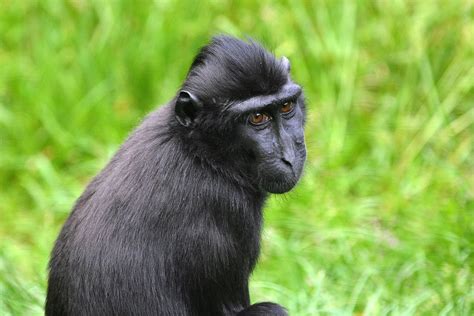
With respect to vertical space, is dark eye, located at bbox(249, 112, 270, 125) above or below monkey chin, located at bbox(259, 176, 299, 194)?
above

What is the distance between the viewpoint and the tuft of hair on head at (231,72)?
4.49 metres

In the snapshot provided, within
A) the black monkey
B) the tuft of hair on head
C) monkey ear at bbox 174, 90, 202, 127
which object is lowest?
the black monkey

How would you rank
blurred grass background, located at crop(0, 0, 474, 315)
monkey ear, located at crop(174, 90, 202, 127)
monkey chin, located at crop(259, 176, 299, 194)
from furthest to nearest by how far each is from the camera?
blurred grass background, located at crop(0, 0, 474, 315) < monkey chin, located at crop(259, 176, 299, 194) < monkey ear, located at crop(174, 90, 202, 127)

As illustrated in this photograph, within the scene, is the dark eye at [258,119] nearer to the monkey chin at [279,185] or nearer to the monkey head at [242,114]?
the monkey head at [242,114]

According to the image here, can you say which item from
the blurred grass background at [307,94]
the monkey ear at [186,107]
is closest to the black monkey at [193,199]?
the monkey ear at [186,107]

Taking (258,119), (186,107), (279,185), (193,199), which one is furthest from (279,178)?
(186,107)

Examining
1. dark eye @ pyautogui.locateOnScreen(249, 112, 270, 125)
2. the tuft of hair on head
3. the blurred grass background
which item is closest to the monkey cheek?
dark eye @ pyautogui.locateOnScreen(249, 112, 270, 125)

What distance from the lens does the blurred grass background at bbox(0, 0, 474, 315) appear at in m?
6.93

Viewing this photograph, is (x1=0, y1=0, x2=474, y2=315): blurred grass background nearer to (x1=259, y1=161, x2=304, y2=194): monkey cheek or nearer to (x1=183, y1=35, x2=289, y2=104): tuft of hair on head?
(x1=259, y1=161, x2=304, y2=194): monkey cheek

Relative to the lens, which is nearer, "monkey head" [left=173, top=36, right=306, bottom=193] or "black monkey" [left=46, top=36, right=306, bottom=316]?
"black monkey" [left=46, top=36, right=306, bottom=316]

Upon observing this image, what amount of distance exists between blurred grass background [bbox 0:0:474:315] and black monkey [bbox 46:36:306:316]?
183cm

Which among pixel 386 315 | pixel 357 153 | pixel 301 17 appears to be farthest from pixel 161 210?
pixel 301 17

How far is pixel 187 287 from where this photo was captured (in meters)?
4.45

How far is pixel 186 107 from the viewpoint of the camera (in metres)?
4.50
